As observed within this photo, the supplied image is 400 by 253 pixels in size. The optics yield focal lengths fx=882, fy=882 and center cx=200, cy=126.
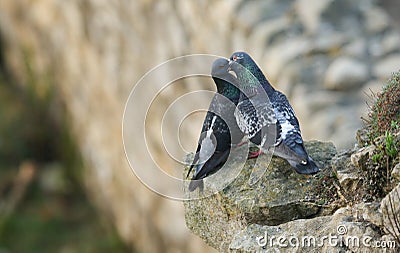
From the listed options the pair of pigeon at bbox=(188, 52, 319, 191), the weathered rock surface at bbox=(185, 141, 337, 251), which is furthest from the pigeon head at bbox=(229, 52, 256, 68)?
the weathered rock surface at bbox=(185, 141, 337, 251)

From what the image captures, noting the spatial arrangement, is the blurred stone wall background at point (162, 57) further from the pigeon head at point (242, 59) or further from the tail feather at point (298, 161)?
the tail feather at point (298, 161)

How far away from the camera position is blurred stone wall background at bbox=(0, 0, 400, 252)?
8.72 metres

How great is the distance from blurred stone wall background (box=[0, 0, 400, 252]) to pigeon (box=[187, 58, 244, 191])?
2761 millimetres

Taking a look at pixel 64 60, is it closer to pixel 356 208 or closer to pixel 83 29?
pixel 83 29

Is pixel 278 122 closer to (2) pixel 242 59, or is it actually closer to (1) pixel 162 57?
(2) pixel 242 59

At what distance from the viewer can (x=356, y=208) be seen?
429 cm

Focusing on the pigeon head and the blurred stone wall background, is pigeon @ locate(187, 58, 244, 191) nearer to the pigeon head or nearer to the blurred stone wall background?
the pigeon head

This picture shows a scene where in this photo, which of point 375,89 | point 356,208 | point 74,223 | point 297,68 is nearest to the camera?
point 356,208

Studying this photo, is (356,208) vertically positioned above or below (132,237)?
below

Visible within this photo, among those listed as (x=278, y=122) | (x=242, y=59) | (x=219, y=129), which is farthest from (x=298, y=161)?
(x=242, y=59)

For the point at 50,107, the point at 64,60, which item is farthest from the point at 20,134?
the point at 64,60

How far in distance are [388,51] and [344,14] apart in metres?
0.74

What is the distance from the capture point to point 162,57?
1166 centimetres

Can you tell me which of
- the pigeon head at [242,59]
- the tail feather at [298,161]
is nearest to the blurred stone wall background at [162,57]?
the pigeon head at [242,59]
